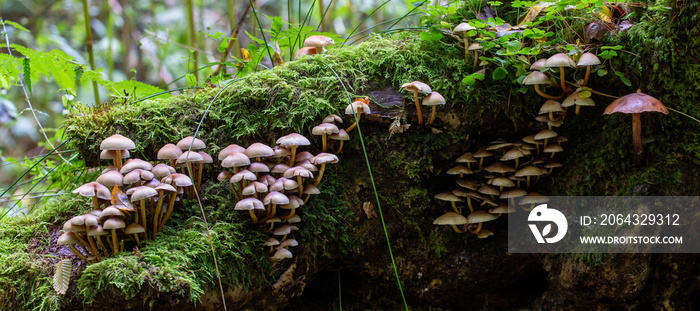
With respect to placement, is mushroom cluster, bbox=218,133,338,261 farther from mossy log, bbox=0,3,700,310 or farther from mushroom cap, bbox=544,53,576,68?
mushroom cap, bbox=544,53,576,68

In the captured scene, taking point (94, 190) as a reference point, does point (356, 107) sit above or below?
above

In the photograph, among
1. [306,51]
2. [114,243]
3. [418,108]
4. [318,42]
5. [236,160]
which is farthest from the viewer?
[306,51]

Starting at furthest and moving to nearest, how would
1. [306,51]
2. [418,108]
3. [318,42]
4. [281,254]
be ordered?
[306,51] → [318,42] → [418,108] → [281,254]

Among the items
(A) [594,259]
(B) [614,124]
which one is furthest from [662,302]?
(B) [614,124]

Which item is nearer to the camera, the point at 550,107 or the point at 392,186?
the point at 550,107

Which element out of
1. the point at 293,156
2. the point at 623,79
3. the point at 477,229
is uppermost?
the point at 623,79

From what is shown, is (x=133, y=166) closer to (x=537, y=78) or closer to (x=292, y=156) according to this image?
(x=292, y=156)

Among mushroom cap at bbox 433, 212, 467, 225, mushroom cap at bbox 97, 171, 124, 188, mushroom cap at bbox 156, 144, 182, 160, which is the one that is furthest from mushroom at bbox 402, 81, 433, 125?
mushroom cap at bbox 97, 171, 124, 188

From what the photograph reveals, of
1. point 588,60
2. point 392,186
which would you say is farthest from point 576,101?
point 392,186
